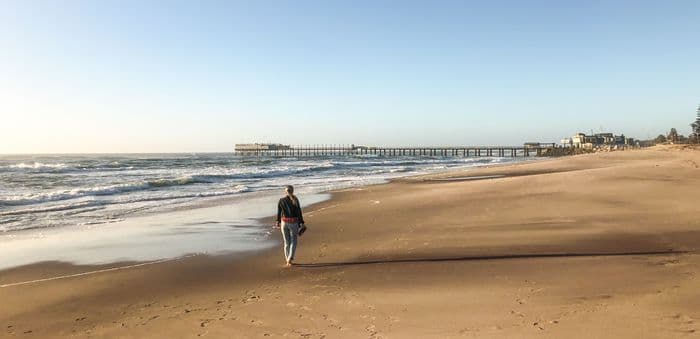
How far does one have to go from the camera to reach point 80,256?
10.1m

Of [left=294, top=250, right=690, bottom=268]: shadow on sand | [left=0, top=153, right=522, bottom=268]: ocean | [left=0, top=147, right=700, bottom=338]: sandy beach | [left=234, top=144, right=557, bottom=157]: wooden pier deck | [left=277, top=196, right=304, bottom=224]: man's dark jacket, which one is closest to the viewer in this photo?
[left=0, top=147, right=700, bottom=338]: sandy beach

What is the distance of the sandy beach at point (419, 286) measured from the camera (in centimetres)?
520

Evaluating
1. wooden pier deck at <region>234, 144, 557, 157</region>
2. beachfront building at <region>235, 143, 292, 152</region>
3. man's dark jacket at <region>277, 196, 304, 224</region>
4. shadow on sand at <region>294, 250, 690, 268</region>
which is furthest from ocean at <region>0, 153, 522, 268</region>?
beachfront building at <region>235, 143, 292, 152</region>

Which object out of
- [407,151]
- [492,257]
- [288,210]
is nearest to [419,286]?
[492,257]

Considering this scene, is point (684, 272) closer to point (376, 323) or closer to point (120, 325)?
point (376, 323)

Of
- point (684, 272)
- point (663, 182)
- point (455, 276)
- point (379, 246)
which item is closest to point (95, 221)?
point (379, 246)

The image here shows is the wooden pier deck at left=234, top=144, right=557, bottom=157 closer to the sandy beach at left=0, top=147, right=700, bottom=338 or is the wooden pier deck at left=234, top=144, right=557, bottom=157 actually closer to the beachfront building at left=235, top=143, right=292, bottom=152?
the beachfront building at left=235, top=143, right=292, bottom=152

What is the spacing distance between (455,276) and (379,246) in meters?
2.89

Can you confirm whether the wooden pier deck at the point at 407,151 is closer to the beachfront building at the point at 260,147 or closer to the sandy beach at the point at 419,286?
the beachfront building at the point at 260,147

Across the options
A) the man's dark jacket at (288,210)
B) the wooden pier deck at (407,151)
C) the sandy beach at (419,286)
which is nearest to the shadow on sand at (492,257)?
the sandy beach at (419,286)

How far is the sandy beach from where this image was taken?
205 inches

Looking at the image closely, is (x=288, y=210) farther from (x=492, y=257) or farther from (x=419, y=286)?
(x=492, y=257)

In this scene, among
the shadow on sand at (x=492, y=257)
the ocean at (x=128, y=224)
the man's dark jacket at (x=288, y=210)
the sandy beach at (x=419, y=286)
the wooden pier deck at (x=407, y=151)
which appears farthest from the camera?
the wooden pier deck at (x=407, y=151)

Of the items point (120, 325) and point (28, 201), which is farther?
point (28, 201)
